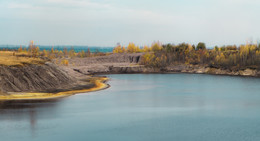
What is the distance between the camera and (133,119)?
61.2 metres

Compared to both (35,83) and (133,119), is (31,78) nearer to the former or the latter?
(35,83)

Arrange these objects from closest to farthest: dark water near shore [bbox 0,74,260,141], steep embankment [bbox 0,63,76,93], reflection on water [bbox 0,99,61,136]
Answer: dark water near shore [bbox 0,74,260,141] < reflection on water [bbox 0,99,61,136] < steep embankment [bbox 0,63,76,93]

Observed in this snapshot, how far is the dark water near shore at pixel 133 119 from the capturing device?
49.2 meters

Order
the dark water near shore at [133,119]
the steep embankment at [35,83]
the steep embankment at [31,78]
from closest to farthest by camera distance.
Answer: the dark water near shore at [133,119] < the steep embankment at [35,83] < the steep embankment at [31,78]

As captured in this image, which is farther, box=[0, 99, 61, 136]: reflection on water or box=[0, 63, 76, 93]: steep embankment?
box=[0, 63, 76, 93]: steep embankment

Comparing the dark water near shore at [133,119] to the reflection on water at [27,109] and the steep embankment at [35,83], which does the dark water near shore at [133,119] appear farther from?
the steep embankment at [35,83]

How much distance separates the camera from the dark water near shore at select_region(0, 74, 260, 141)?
49.2 m

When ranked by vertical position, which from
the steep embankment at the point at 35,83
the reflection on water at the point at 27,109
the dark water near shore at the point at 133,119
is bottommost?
the dark water near shore at the point at 133,119

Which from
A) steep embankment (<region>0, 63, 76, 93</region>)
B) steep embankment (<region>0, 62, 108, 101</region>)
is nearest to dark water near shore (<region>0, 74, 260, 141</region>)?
steep embankment (<region>0, 62, 108, 101</region>)

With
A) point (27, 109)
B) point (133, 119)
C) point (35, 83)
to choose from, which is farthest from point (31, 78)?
point (133, 119)

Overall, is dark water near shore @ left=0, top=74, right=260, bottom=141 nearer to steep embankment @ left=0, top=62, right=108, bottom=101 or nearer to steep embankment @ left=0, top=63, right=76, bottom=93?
steep embankment @ left=0, top=62, right=108, bottom=101

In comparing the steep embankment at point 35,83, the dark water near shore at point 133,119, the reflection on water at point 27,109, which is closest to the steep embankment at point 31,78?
the steep embankment at point 35,83

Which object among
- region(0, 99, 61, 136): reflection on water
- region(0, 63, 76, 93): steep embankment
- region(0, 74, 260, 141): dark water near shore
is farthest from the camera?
region(0, 63, 76, 93): steep embankment

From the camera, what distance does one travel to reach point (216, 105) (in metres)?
78.6
